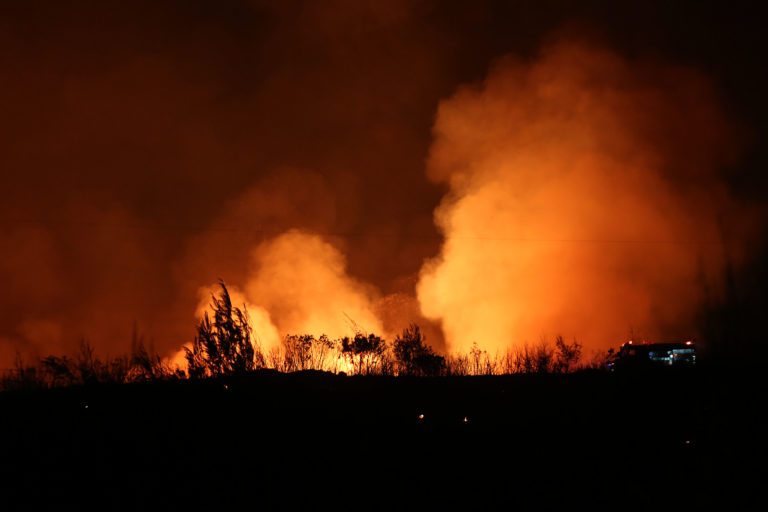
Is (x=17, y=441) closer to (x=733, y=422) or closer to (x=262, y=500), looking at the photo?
(x=262, y=500)

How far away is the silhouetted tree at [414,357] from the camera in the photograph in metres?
14.2

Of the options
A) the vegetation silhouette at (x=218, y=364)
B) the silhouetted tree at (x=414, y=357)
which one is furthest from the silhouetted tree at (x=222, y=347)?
the silhouetted tree at (x=414, y=357)

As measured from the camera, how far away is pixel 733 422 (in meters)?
10.0

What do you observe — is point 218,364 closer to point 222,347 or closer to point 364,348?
point 222,347

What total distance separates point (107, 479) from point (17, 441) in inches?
81.0

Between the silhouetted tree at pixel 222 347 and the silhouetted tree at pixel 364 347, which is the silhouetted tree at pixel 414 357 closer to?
the silhouetted tree at pixel 364 347

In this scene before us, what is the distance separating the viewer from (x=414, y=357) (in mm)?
15016

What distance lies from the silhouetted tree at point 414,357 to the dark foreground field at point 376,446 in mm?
2270

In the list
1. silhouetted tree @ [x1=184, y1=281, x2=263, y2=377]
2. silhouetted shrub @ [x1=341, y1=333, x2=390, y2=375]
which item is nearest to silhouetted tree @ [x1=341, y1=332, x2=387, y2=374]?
silhouetted shrub @ [x1=341, y1=333, x2=390, y2=375]

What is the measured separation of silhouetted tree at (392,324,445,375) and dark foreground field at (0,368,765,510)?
7.45 feet

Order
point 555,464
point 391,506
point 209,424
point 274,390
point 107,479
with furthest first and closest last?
point 274,390
point 209,424
point 555,464
point 107,479
point 391,506

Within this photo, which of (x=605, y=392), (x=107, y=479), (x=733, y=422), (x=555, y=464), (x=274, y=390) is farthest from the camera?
(x=605, y=392)

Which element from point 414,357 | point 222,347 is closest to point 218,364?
point 222,347

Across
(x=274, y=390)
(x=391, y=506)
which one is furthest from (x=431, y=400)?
(x=391, y=506)
